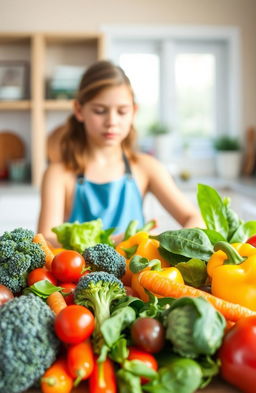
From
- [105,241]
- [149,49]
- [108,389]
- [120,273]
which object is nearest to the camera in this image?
[108,389]

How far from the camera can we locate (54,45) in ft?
12.8

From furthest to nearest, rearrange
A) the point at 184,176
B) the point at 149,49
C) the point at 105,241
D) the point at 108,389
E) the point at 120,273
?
1. the point at 149,49
2. the point at 184,176
3. the point at 105,241
4. the point at 120,273
5. the point at 108,389

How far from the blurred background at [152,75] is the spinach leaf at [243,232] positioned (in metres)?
2.47

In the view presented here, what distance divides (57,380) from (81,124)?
1484mm

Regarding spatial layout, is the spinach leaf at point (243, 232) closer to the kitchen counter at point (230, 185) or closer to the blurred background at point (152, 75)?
the kitchen counter at point (230, 185)

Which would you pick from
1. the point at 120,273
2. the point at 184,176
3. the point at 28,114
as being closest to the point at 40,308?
the point at 120,273

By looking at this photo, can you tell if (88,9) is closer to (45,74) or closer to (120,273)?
(45,74)

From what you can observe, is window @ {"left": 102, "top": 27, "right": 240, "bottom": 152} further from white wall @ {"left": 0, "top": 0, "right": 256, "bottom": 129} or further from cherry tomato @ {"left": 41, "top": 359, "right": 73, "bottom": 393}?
cherry tomato @ {"left": 41, "top": 359, "right": 73, "bottom": 393}

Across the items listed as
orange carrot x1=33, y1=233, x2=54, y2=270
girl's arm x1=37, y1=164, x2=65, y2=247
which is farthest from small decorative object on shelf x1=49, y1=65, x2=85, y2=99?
orange carrot x1=33, y1=233, x2=54, y2=270

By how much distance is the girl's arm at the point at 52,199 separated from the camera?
1729 mm

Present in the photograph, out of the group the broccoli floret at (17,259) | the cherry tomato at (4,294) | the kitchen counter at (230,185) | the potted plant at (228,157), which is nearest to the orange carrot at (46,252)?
the broccoli floret at (17,259)

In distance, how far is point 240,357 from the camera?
0.63 m

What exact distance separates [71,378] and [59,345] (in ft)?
0.16

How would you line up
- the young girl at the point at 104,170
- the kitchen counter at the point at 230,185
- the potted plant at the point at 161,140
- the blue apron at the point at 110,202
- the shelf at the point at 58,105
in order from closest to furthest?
the young girl at the point at 104,170
the blue apron at the point at 110,202
the kitchen counter at the point at 230,185
the shelf at the point at 58,105
the potted plant at the point at 161,140
